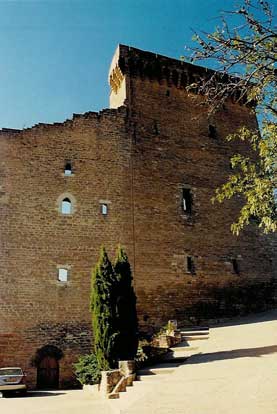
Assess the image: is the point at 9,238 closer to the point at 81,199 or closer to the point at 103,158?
the point at 81,199

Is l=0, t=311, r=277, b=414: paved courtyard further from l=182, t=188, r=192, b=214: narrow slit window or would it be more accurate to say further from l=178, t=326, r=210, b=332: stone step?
l=182, t=188, r=192, b=214: narrow slit window

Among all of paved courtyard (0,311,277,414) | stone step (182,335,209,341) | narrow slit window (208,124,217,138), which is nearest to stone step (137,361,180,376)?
paved courtyard (0,311,277,414)

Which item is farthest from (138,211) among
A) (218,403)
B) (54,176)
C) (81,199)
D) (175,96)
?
(218,403)

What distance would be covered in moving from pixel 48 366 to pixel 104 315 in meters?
3.55

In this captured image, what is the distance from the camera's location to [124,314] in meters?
11.2

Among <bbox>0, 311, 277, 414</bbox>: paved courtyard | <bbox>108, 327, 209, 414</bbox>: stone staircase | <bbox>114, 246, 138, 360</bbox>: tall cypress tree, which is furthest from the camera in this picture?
<bbox>114, 246, 138, 360</bbox>: tall cypress tree

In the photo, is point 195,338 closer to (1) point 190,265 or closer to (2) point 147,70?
(1) point 190,265

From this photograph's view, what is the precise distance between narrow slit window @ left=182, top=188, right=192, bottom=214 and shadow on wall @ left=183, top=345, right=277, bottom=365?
7.69m

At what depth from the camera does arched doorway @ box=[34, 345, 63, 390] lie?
12859 millimetres

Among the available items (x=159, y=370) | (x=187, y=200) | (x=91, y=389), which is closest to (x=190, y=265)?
(x=187, y=200)

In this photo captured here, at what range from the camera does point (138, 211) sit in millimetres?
16156

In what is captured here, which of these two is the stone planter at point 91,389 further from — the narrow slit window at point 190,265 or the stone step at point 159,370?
→ the narrow slit window at point 190,265

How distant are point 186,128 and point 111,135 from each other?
388cm

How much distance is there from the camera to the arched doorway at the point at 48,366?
1286 centimetres
